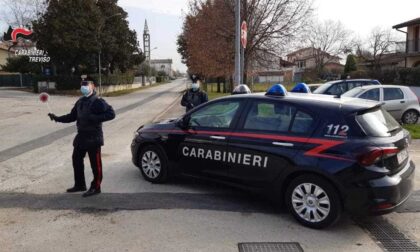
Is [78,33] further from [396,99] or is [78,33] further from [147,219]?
[147,219]

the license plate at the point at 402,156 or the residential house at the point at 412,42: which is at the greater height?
the residential house at the point at 412,42

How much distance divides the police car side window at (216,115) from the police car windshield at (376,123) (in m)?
1.71

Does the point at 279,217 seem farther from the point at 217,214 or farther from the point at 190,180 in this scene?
the point at 190,180

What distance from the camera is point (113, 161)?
8.62m

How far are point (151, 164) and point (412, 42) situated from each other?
1530 inches

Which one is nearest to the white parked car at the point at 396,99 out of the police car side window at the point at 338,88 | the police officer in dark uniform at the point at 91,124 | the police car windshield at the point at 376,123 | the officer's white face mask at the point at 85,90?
the police car side window at the point at 338,88

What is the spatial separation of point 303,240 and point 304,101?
5.56 feet

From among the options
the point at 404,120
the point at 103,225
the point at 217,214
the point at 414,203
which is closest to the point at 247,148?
the point at 217,214

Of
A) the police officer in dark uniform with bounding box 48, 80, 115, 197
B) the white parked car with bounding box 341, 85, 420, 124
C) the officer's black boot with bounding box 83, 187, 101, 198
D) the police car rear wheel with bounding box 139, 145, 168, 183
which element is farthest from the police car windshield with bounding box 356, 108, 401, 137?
the white parked car with bounding box 341, 85, 420, 124

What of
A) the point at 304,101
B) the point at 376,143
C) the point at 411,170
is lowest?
the point at 411,170

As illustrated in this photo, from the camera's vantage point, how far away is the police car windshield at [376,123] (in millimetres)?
4770

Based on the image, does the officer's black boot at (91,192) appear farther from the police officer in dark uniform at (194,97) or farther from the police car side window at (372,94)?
the police car side window at (372,94)

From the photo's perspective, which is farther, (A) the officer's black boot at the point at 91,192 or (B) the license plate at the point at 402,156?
(A) the officer's black boot at the point at 91,192

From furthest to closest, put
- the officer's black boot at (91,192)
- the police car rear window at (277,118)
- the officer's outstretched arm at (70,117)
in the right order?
the officer's outstretched arm at (70,117) → the officer's black boot at (91,192) → the police car rear window at (277,118)
